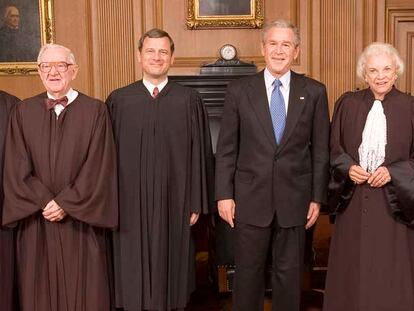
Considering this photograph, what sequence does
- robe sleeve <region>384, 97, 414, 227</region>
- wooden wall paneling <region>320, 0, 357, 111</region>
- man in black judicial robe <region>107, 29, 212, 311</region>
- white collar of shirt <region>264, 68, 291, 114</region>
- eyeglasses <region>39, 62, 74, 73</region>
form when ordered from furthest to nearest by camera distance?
wooden wall paneling <region>320, 0, 357, 111</region>
man in black judicial robe <region>107, 29, 212, 311</region>
white collar of shirt <region>264, 68, 291, 114</region>
eyeglasses <region>39, 62, 74, 73</region>
robe sleeve <region>384, 97, 414, 227</region>

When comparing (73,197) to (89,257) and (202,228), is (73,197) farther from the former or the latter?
(202,228)

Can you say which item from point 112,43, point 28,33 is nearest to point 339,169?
point 112,43

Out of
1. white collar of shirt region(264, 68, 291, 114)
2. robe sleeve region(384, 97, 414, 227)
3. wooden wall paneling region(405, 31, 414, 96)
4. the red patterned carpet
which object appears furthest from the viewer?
wooden wall paneling region(405, 31, 414, 96)

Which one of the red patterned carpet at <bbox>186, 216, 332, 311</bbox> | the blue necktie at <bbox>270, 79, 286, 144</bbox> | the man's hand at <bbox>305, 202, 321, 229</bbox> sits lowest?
the red patterned carpet at <bbox>186, 216, 332, 311</bbox>

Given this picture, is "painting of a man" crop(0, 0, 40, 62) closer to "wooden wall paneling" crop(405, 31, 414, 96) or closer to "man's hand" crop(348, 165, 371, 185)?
"wooden wall paneling" crop(405, 31, 414, 96)

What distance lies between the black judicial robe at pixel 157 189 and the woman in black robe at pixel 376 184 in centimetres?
79

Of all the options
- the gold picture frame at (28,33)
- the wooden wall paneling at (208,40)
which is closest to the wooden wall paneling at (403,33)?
the wooden wall paneling at (208,40)

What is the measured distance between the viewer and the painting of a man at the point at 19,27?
5.76 metres

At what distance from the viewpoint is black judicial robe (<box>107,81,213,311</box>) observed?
10.4ft

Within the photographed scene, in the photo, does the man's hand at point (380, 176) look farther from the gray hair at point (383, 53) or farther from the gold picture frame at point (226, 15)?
the gold picture frame at point (226, 15)

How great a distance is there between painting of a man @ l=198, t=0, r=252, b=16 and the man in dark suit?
9.23 feet

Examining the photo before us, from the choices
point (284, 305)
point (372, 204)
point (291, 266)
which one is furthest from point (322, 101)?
point (284, 305)

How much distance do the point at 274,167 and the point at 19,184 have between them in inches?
52.2

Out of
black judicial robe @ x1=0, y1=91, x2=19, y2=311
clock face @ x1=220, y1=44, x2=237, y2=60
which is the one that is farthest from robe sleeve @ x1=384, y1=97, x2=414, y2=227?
clock face @ x1=220, y1=44, x2=237, y2=60
